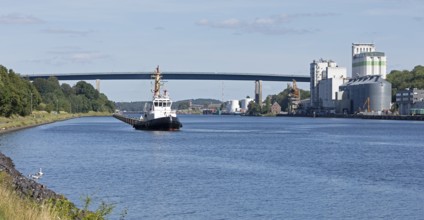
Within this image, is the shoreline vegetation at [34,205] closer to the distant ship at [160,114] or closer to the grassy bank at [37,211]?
the grassy bank at [37,211]

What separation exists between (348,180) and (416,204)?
767 cm

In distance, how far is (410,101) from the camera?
189 m

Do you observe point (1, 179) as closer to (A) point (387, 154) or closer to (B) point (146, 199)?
(B) point (146, 199)

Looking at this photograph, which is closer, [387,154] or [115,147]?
[387,154]

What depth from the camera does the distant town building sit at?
184 meters

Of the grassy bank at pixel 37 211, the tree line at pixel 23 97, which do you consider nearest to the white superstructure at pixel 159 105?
the tree line at pixel 23 97

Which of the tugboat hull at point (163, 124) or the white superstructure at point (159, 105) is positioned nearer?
the white superstructure at point (159, 105)

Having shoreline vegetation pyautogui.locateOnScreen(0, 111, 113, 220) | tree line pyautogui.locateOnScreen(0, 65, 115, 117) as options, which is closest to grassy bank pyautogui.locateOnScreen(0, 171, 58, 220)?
shoreline vegetation pyautogui.locateOnScreen(0, 111, 113, 220)

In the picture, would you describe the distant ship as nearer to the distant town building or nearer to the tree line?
the tree line

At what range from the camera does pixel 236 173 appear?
123ft

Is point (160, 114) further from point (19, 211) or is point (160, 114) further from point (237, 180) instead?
point (19, 211)

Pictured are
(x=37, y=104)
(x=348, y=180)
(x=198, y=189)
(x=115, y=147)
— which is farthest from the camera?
(x=37, y=104)

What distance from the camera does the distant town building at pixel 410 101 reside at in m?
184

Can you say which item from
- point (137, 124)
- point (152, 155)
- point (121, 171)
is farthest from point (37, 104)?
point (121, 171)
